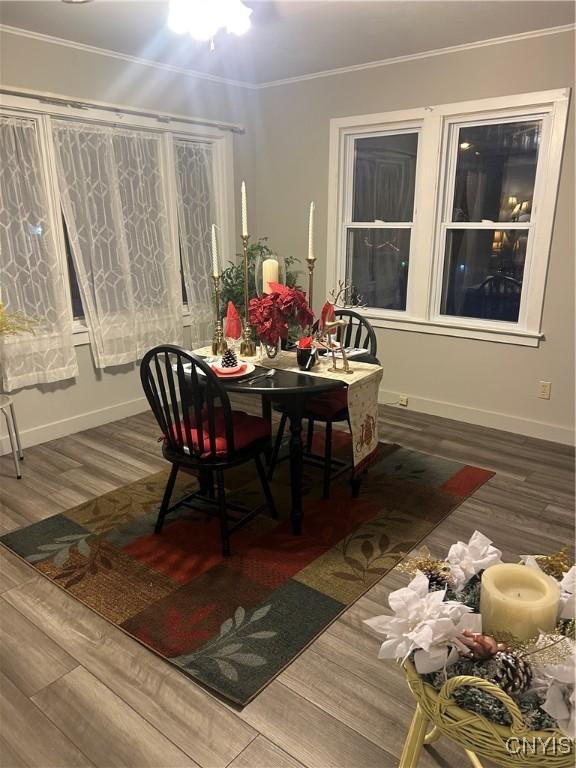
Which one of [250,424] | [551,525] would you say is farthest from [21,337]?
[551,525]

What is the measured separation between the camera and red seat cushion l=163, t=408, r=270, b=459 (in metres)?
2.35

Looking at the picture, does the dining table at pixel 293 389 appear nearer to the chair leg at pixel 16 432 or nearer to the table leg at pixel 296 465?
the table leg at pixel 296 465

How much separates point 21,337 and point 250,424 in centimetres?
181

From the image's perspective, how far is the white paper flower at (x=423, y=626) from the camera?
103 cm

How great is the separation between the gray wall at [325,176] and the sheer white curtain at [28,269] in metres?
0.20

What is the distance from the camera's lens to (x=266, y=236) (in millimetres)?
4949

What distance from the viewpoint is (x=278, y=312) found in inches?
97.5

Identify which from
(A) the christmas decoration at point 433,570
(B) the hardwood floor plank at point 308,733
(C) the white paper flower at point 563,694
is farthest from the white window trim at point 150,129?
(C) the white paper flower at point 563,694

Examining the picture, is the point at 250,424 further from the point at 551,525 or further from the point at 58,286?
the point at 58,286

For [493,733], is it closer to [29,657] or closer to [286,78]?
[29,657]

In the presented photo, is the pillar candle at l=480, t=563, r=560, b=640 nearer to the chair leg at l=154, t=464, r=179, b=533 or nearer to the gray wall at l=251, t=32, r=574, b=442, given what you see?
the chair leg at l=154, t=464, r=179, b=533

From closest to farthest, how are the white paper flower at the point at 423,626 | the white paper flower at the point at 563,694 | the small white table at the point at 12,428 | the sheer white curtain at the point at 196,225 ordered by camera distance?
1. the white paper flower at the point at 563,694
2. the white paper flower at the point at 423,626
3. the small white table at the point at 12,428
4. the sheer white curtain at the point at 196,225

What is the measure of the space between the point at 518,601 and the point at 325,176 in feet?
13.0

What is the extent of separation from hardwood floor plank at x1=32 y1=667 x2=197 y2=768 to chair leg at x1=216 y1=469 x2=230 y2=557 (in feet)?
2.49
